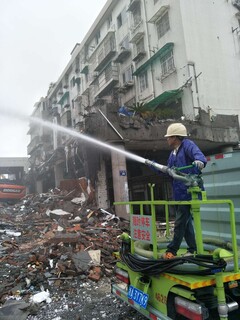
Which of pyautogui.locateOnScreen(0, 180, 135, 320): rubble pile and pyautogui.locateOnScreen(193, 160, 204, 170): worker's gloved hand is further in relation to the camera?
pyautogui.locateOnScreen(0, 180, 135, 320): rubble pile

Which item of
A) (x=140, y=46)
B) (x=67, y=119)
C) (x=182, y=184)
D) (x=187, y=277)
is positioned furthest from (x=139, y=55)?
(x=187, y=277)

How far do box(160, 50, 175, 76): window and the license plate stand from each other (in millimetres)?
17169

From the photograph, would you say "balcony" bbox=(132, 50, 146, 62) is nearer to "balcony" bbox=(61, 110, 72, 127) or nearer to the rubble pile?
"balcony" bbox=(61, 110, 72, 127)

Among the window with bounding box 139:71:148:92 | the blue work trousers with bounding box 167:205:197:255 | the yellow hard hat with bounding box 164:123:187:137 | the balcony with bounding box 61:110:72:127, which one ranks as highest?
the balcony with bounding box 61:110:72:127

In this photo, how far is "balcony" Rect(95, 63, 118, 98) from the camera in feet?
82.5

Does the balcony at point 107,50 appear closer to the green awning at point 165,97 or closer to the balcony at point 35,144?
the green awning at point 165,97

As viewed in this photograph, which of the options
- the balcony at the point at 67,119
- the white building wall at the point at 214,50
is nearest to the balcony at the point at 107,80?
the balcony at the point at 67,119

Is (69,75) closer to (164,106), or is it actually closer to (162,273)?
(164,106)

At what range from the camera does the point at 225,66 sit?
19.6 m

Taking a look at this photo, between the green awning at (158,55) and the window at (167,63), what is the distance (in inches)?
9.4

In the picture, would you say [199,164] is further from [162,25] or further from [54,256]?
[162,25]

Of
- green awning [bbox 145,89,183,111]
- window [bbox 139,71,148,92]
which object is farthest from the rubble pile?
window [bbox 139,71,148,92]

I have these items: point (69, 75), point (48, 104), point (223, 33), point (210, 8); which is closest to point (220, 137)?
point (223, 33)

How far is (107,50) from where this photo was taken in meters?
26.0
